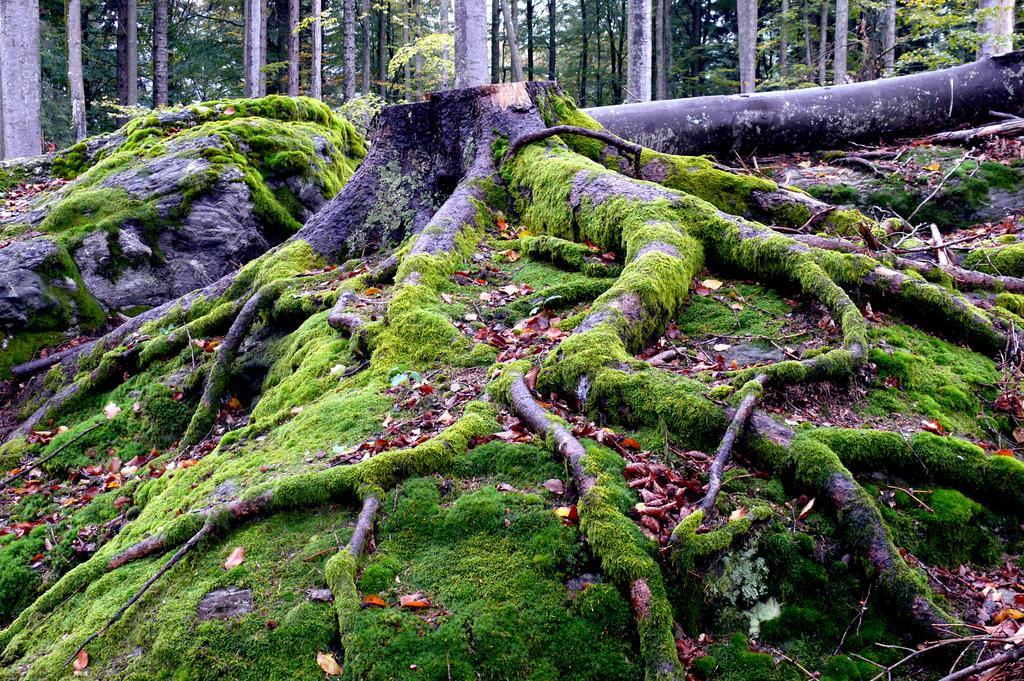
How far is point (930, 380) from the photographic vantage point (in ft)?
12.9

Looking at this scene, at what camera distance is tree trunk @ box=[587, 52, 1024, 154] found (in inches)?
357

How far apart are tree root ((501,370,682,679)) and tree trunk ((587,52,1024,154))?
679 centimetres

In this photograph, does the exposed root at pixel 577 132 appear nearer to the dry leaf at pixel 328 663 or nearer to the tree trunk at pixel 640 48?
the dry leaf at pixel 328 663

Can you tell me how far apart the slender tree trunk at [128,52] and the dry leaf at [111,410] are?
1946 centimetres

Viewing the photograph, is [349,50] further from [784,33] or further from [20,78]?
[784,33]

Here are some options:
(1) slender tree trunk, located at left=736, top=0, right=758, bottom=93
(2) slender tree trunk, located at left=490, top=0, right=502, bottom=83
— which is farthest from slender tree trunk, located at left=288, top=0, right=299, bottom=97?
(2) slender tree trunk, located at left=490, top=0, right=502, bottom=83

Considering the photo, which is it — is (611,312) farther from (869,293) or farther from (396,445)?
(869,293)

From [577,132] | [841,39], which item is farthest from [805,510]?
[841,39]

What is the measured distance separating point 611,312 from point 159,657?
2965 mm

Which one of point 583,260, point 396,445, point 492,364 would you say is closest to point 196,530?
point 396,445

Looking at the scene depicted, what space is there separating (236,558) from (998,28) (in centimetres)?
1785

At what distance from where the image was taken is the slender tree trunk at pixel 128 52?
2222cm

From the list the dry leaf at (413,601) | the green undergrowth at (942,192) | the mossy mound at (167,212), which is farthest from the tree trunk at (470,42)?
the dry leaf at (413,601)

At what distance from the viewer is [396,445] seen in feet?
12.3
